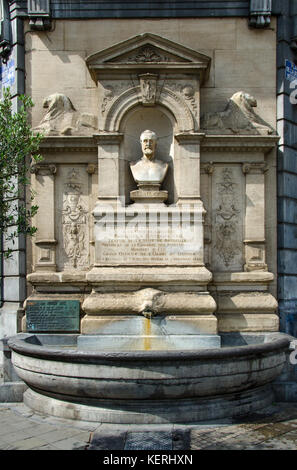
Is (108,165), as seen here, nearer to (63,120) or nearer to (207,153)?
(63,120)

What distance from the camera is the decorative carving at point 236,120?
855cm

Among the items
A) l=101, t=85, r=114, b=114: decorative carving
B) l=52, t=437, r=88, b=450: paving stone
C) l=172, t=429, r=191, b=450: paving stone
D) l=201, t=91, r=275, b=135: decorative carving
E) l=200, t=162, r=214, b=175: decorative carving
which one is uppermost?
l=101, t=85, r=114, b=114: decorative carving

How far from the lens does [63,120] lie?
338 inches

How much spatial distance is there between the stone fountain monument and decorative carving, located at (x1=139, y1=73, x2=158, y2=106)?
19 millimetres

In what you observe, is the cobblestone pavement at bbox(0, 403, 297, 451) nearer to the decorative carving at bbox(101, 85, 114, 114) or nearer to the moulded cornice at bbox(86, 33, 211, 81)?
the decorative carving at bbox(101, 85, 114, 114)

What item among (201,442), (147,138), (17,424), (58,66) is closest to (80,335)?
(17,424)

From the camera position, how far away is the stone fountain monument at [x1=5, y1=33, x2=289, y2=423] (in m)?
7.70

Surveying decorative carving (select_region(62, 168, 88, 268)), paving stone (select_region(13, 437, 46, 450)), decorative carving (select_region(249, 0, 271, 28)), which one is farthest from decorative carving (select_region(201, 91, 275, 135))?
paving stone (select_region(13, 437, 46, 450))

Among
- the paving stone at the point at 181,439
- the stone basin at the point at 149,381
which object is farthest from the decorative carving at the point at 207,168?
the paving stone at the point at 181,439

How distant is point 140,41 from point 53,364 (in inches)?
235

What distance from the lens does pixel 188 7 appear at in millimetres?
8852

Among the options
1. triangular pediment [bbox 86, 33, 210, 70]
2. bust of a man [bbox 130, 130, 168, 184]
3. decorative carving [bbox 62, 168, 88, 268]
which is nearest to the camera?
triangular pediment [bbox 86, 33, 210, 70]

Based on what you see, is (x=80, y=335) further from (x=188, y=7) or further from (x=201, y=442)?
(x=188, y=7)

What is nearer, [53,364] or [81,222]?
[53,364]
